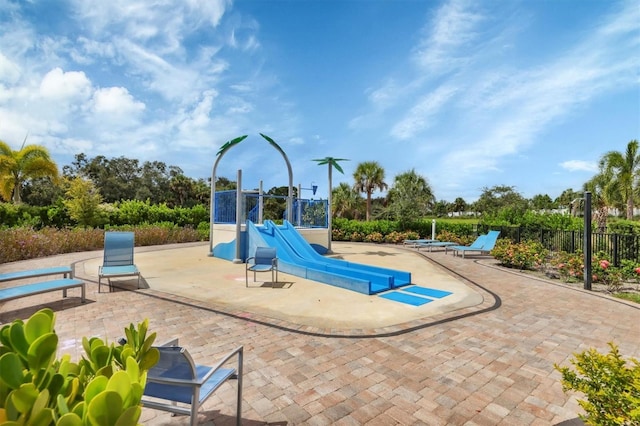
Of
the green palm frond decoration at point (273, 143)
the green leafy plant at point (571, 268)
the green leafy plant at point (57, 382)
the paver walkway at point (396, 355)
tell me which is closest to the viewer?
the green leafy plant at point (57, 382)

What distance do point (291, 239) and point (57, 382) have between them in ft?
35.1

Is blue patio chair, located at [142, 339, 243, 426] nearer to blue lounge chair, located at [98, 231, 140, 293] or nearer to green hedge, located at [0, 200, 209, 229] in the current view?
blue lounge chair, located at [98, 231, 140, 293]

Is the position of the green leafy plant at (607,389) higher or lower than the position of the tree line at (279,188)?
lower

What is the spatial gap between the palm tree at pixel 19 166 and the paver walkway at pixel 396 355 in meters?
22.8

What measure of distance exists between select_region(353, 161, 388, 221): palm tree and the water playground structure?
15.2m

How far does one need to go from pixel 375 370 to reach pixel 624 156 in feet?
119

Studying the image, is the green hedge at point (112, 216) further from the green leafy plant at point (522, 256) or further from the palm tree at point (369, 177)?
the green leafy plant at point (522, 256)

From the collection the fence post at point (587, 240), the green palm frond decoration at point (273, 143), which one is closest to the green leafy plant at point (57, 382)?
the fence post at point (587, 240)

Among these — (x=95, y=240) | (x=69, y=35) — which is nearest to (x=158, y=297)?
(x=69, y=35)

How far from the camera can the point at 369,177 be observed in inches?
1177

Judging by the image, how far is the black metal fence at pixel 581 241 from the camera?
10.2 m

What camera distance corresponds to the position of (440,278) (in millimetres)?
9156

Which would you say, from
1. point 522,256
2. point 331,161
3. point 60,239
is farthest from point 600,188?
point 60,239

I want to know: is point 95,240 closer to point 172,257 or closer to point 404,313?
point 172,257
